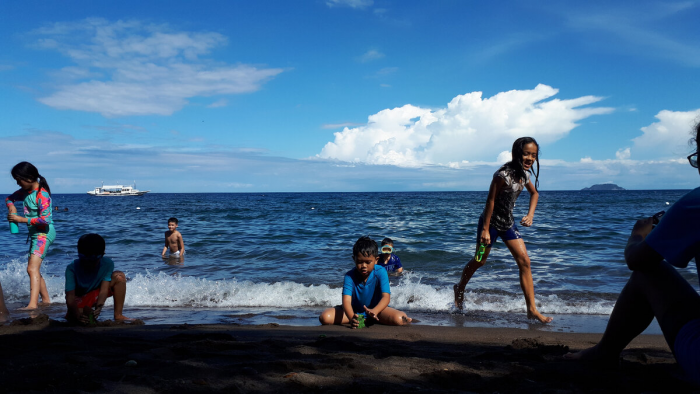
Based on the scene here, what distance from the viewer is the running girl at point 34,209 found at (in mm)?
5387

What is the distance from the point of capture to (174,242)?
36.4ft

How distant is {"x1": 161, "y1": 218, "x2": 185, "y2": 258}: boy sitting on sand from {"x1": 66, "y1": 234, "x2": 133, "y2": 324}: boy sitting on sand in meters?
6.37

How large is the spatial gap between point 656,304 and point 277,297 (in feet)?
17.2

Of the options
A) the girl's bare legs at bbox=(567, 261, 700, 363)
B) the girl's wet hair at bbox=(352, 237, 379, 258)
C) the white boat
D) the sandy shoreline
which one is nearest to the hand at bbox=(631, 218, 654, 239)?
the girl's bare legs at bbox=(567, 261, 700, 363)

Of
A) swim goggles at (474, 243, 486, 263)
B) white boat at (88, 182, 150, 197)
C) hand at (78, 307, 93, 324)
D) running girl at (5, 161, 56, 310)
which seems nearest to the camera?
hand at (78, 307, 93, 324)

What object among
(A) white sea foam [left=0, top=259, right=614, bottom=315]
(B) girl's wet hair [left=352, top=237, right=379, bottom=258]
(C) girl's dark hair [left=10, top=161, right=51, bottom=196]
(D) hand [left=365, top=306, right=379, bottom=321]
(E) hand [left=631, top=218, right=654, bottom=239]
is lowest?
(A) white sea foam [left=0, top=259, right=614, bottom=315]

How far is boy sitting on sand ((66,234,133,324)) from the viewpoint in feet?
14.3

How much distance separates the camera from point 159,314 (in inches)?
230

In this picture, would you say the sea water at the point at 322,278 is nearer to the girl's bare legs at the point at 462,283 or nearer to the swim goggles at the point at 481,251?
the girl's bare legs at the point at 462,283

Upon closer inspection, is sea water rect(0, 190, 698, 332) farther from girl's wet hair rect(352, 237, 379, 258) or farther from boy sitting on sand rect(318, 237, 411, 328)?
girl's wet hair rect(352, 237, 379, 258)

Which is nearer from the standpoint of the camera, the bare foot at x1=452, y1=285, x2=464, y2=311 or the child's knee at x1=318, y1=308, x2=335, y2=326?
the child's knee at x1=318, y1=308, x2=335, y2=326

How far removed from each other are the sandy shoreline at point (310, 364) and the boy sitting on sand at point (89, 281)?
31 centimetres

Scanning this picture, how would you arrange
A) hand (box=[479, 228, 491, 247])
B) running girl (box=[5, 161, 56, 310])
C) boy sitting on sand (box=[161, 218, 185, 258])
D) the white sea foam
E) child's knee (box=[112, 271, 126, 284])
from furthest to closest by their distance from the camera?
1. boy sitting on sand (box=[161, 218, 185, 258])
2. the white sea foam
3. running girl (box=[5, 161, 56, 310])
4. hand (box=[479, 228, 491, 247])
5. child's knee (box=[112, 271, 126, 284])

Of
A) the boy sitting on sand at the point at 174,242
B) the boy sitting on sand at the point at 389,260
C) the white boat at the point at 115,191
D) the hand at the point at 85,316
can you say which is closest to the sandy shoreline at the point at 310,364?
the hand at the point at 85,316
